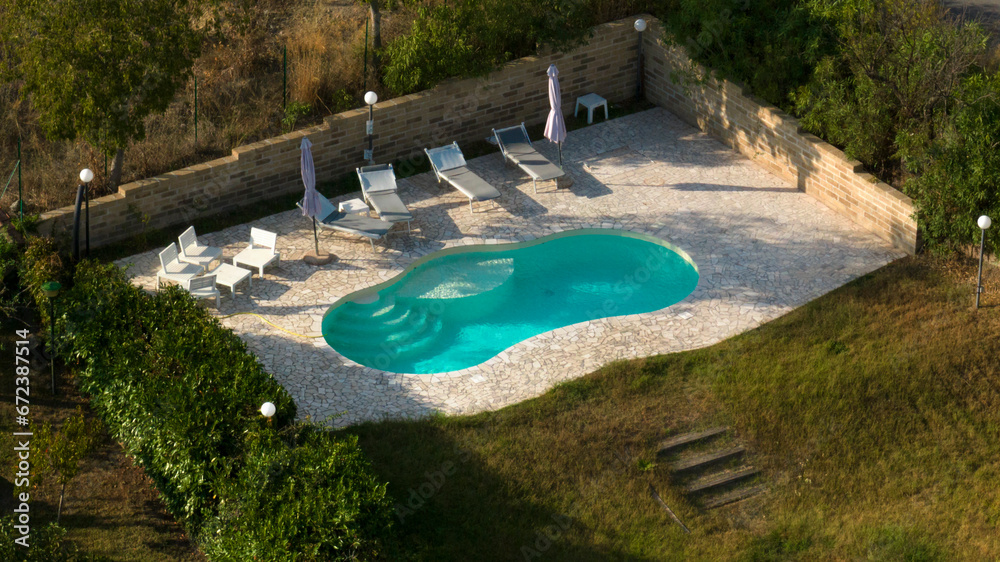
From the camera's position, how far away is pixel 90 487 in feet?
49.4

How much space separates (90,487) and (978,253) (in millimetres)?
14244

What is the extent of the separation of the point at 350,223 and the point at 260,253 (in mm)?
1668

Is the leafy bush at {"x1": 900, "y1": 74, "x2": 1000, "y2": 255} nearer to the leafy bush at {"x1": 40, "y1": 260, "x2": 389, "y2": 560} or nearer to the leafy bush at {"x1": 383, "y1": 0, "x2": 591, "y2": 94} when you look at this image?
the leafy bush at {"x1": 383, "y1": 0, "x2": 591, "y2": 94}

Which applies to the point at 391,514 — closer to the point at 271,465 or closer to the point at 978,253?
the point at 271,465

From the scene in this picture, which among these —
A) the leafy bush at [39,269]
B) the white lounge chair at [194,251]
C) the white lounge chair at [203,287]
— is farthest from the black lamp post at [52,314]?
the white lounge chair at [194,251]

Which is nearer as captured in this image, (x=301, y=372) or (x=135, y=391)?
(x=135, y=391)

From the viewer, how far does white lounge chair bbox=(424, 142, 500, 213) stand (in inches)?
806

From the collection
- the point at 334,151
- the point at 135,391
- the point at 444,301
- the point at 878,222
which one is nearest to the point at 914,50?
the point at 878,222

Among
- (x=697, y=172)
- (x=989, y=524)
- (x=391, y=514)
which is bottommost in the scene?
(x=989, y=524)

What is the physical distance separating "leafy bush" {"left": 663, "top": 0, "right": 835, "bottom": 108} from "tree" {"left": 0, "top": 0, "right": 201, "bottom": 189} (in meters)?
9.41

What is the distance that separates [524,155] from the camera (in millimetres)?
21516

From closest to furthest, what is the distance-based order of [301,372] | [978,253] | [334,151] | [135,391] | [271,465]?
1. [271,465]
2. [135,391]
3. [301,372]
4. [978,253]
5. [334,151]

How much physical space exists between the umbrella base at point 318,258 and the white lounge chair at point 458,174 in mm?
2803

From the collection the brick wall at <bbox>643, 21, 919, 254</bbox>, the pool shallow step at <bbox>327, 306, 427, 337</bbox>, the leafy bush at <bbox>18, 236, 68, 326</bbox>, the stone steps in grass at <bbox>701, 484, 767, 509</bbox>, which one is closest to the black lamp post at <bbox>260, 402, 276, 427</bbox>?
the pool shallow step at <bbox>327, 306, 427, 337</bbox>
